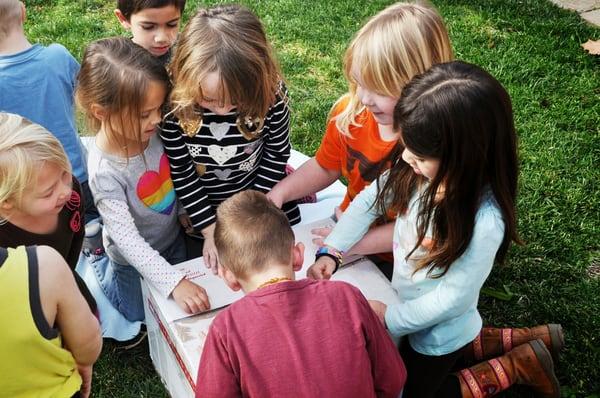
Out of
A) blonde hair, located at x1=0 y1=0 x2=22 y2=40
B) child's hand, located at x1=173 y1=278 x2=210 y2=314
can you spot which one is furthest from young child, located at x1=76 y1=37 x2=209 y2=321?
blonde hair, located at x1=0 y1=0 x2=22 y2=40

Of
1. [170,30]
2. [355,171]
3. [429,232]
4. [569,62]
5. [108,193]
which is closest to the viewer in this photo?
[429,232]

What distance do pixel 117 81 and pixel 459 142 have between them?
3.22 feet

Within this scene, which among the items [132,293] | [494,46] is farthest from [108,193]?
[494,46]

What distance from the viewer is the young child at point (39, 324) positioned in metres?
1.32

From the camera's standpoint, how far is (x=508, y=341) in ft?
7.52

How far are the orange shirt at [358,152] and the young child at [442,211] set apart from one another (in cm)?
9

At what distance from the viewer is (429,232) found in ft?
5.79

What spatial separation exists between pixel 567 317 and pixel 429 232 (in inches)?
42.0

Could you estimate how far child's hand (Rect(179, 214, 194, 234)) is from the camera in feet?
7.75

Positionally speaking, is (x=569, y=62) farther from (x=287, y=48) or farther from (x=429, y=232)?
(x=429, y=232)

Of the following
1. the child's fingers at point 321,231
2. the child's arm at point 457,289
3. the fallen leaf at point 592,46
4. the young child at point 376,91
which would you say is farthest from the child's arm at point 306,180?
the fallen leaf at point 592,46

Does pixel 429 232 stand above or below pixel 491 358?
above

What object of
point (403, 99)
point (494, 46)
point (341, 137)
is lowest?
point (494, 46)

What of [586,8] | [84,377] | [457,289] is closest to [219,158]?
[84,377]
